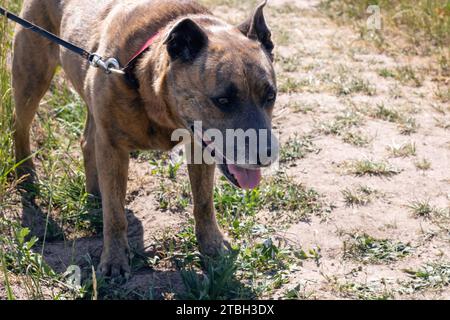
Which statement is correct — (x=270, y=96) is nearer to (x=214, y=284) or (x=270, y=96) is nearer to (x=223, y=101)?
(x=223, y=101)

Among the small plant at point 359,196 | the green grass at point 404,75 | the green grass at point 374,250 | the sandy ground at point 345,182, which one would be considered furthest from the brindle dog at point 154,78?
the green grass at point 404,75

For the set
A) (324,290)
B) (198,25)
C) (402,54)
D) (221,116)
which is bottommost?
(324,290)

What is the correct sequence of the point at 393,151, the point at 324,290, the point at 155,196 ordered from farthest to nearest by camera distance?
the point at 393,151 < the point at 155,196 < the point at 324,290

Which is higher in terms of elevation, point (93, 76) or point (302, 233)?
point (93, 76)

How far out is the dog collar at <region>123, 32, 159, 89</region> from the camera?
11.7ft

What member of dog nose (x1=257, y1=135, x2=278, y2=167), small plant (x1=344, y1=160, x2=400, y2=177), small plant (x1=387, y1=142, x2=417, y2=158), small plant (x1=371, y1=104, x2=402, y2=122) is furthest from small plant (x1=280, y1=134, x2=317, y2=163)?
dog nose (x1=257, y1=135, x2=278, y2=167)

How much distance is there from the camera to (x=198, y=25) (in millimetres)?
3383

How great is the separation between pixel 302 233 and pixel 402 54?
3416mm

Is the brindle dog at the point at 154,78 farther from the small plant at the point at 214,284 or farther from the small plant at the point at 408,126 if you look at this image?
the small plant at the point at 408,126

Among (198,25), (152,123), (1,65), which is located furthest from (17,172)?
(198,25)

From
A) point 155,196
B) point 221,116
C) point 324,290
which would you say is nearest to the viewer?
point 221,116

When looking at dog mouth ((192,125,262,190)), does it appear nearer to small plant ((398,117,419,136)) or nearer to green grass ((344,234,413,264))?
green grass ((344,234,413,264))

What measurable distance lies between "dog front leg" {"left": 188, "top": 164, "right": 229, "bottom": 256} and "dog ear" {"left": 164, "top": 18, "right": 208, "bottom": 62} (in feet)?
2.71

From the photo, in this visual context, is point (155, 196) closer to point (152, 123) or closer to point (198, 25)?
point (152, 123)
